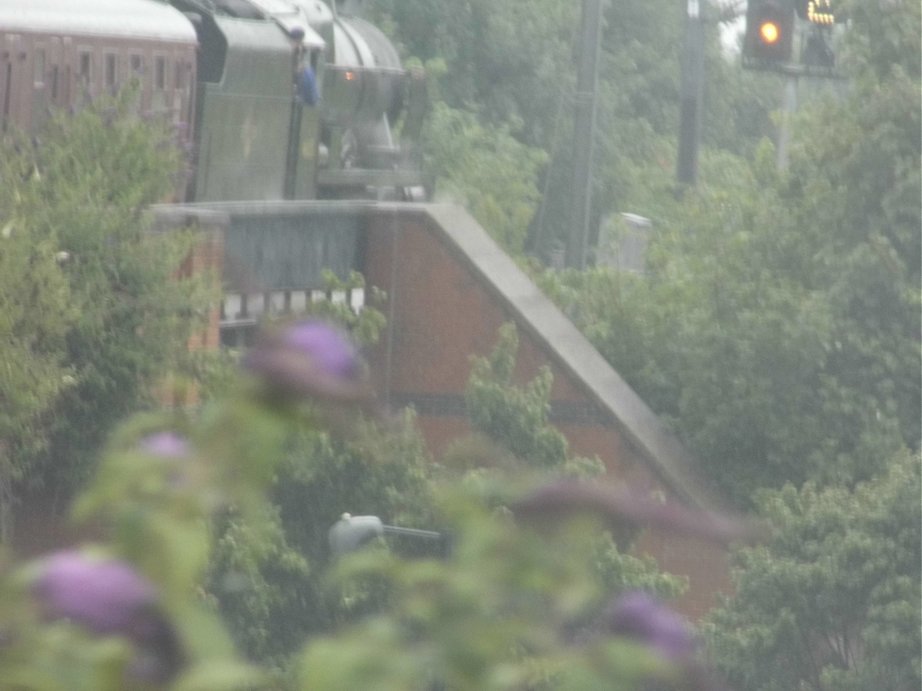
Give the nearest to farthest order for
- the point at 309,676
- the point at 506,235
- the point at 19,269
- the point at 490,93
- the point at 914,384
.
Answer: the point at 309,676, the point at 19,269, the point at 914,384, the point at 506,235, the point at 490,93

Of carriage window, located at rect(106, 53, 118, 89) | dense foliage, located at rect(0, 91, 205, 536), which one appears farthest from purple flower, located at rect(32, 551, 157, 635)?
carriage window, located at rect(106, 53, 118, 89)

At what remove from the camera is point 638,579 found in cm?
1288

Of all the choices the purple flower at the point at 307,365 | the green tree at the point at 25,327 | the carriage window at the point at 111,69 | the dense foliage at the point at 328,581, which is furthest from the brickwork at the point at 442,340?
the purple flower at the point at 307,365

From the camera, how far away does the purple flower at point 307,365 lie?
3.91ft

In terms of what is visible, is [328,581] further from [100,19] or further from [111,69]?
[100,19]

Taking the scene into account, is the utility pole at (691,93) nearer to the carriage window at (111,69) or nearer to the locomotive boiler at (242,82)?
the locomotive boiler at (242,82)

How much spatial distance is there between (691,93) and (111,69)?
10.7 m

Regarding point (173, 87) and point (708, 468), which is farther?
point (708, 468)

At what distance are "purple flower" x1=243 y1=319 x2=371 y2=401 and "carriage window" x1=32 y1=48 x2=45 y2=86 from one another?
45.4ft

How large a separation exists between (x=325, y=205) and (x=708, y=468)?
4.65 m

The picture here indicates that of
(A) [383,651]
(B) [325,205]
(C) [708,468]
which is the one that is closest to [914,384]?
(C) [708,468]

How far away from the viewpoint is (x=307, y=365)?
3.92ft

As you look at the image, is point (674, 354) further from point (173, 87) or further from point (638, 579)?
point (638, 579)

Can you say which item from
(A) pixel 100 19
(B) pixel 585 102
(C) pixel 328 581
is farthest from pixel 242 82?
(C) pixel 328 581
